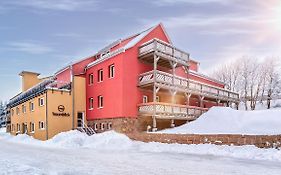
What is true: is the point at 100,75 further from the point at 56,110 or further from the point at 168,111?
the point at 168,111

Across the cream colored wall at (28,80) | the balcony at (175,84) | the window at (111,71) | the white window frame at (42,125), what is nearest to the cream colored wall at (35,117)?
the white window frame at (42,125)

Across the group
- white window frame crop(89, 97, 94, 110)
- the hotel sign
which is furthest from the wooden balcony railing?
the hotel sign

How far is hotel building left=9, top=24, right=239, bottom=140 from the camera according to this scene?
85.0 ft

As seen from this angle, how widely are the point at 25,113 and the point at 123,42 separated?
53.2 ft

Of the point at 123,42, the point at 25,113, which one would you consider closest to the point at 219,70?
the point at 123,42

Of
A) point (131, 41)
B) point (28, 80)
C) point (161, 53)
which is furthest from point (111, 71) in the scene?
point (28, 80)

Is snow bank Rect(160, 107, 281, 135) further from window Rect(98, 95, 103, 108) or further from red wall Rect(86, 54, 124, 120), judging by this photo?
window Rect(98, 95, 103, 108)

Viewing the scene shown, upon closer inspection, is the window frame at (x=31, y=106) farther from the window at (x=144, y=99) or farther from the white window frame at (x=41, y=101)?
the window at (x=144, y=99)

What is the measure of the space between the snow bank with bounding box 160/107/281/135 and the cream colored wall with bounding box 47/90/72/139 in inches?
452

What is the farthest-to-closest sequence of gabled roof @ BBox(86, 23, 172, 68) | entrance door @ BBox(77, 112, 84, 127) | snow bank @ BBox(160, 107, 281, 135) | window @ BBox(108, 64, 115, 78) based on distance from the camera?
entrance door @ BBox(77, 112, 84, 127)
window @ BBox(108, 64, 115, 78)
gabled roof @ BBox(86, 23, 172, 68)
snow bank @ BBox(160, 107, 281, 135)

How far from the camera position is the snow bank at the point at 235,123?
19994 millimetres

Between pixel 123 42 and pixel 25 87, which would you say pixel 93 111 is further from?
pixel 25 87

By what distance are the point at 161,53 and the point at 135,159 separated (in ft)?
50.7

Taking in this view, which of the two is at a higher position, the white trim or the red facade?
the white trim
